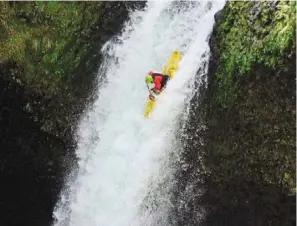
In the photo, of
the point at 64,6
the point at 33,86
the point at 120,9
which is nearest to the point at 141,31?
the point at 120,9

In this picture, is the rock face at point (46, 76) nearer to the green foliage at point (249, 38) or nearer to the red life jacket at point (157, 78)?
the red life jacket at point (157, 78)

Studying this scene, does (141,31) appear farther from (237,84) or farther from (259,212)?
(259,212)

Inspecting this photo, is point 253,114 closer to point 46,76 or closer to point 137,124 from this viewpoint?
point 137,124

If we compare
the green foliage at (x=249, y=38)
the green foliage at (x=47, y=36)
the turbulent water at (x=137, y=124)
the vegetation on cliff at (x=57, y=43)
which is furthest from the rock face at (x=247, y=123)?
the green foliage at (x=47, y=36)

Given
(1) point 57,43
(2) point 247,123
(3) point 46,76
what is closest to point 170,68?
(2) point 247,123

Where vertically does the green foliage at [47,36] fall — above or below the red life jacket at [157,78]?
above

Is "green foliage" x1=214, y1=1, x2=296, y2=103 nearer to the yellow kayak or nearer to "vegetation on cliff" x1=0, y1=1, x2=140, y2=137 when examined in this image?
the yellow kayak
